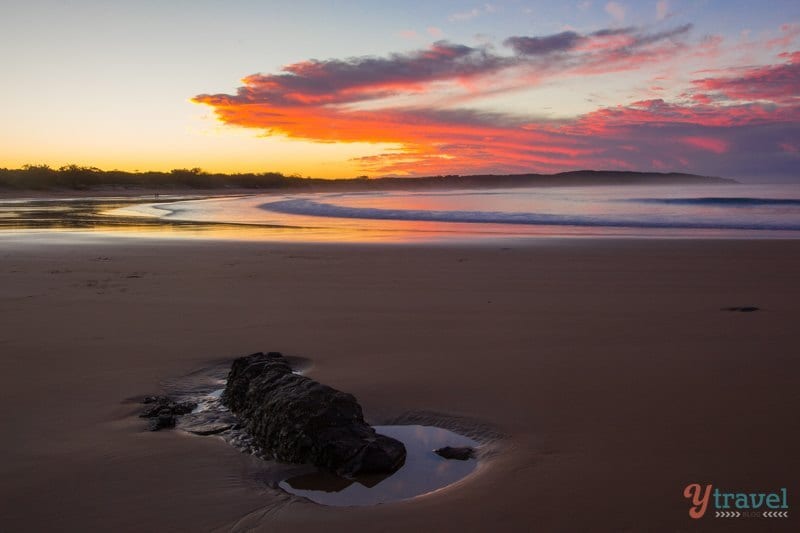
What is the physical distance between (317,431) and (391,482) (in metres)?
0.40

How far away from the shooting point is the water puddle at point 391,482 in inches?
97.3

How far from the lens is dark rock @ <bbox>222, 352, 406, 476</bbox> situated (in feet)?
8.76

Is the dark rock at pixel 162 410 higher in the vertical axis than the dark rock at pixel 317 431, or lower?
lower

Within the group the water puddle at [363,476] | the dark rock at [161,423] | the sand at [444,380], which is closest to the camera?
the sand at [444,380]

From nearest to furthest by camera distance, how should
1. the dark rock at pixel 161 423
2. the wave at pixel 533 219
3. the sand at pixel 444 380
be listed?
the sand at pixel 444 380 < the dark rock at pixel 161 423 < the wave at pixel 533 219

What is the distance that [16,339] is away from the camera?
4.71 meters

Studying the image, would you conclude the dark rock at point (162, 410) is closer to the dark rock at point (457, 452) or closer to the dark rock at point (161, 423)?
the dark rock at point (161, 423)

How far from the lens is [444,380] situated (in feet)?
12.4

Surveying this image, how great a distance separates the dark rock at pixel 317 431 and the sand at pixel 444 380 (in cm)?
22

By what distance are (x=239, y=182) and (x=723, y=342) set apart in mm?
96517

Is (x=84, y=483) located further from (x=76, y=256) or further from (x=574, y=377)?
(x=76, y=256)

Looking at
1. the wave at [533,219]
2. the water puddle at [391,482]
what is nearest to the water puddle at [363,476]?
the water puddle at [391,482]

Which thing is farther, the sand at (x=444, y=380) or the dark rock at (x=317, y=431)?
the dark rock at (x=317, y=431)

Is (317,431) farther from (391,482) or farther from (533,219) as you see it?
(533,219)
